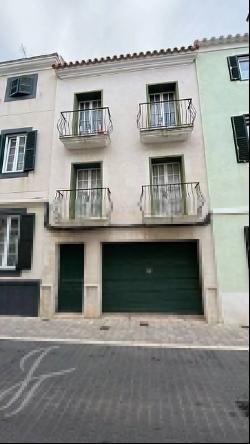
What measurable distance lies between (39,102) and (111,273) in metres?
7.63

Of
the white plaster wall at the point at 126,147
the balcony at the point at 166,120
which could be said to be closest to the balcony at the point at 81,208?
the white plaster wall at the point at 126,147

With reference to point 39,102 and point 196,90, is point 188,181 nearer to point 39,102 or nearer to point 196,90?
point 196,90

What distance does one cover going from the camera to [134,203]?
973cm

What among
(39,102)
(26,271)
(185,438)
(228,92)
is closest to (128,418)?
(185,438)

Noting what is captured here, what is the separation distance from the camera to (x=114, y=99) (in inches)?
428

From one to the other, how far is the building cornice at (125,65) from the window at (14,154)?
3.18 meters

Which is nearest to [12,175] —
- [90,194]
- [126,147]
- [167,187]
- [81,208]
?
[81,208]

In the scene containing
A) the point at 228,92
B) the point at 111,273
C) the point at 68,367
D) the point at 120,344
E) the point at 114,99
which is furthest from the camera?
the point at 114,99

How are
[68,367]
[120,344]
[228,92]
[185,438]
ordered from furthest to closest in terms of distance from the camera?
[228,92]
[120,344]
[68,367]
[185,438]

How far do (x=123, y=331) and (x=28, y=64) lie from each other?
37.4 feet

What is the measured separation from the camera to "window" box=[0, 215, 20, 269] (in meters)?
10.1

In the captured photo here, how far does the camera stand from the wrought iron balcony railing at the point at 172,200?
924 cm

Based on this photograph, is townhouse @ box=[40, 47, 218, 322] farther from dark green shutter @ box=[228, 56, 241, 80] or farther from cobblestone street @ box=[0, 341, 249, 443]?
cobblestone street @ box=[0, 341, 249, 443]

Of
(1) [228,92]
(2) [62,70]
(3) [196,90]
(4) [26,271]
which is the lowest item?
(4) [26,271]
